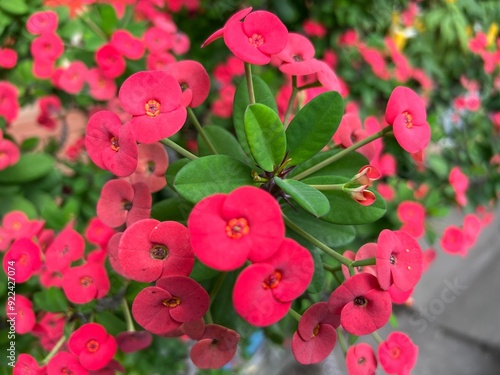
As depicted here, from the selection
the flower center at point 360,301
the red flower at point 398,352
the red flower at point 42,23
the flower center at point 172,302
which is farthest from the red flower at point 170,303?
the red flower at point 42,23

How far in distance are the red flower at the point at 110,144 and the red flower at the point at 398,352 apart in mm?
479

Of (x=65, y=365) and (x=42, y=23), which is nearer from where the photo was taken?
(x=65, y=365)

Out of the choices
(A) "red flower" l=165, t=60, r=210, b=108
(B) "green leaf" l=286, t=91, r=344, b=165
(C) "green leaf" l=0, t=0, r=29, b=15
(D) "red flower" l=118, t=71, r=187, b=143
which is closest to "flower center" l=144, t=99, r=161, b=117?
(D) "red flower" l=118, t=71, r=187, b=143

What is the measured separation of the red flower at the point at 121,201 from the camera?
26.3 inches

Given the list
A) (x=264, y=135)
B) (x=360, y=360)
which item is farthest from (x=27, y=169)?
(x=360, y=360)

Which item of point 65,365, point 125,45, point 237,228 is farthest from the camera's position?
point 125,45

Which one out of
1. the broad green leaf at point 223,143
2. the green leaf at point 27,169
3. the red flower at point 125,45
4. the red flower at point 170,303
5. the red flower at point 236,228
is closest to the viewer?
the red flower at point 236,228

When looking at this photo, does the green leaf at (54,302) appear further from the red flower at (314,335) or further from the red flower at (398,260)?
the red flower at (398,260)

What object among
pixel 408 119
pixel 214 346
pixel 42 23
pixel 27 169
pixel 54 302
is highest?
pixel 408 119

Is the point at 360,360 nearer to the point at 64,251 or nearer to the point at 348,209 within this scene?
the point at 348,209

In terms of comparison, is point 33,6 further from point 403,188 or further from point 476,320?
point 476,320

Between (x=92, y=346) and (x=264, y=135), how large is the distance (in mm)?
437

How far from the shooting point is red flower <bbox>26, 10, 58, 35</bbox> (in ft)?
3.58

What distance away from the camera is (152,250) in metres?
0.58
